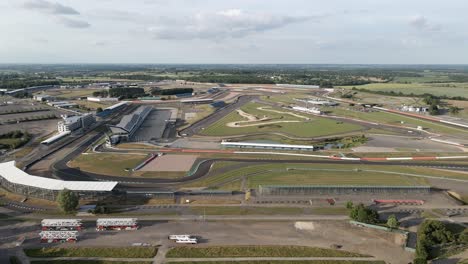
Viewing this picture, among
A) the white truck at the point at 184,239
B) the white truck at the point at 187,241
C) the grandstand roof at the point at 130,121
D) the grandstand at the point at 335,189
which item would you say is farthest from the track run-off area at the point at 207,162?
the white truck at the point at 187,241

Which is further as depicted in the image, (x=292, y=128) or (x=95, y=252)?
(x=292, y=128)

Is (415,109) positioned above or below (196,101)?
below

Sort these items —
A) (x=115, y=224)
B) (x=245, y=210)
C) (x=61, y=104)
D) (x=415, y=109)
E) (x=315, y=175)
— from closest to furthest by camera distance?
(x=115, y=224) < (x=245, y=210) < (x=315, y=175) < (x=415, y=109) < (x=61, y=104)

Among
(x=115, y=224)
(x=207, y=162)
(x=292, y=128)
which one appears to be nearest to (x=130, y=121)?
(x=207, y=162)

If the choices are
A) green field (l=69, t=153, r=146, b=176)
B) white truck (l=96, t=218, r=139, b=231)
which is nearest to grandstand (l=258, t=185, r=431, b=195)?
white truck (l=96, t=218, r=139, b=231)


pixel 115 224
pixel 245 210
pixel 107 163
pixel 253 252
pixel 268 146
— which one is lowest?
pixel 253 252

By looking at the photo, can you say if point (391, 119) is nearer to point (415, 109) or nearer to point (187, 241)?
point (415, 109)
